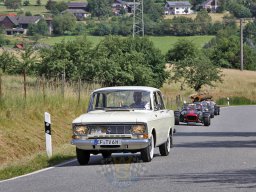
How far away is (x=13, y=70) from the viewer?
5231cm

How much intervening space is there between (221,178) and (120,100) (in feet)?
18.9

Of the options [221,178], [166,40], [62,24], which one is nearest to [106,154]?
[221,178]

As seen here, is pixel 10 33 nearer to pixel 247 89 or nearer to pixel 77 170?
pixel 247 89

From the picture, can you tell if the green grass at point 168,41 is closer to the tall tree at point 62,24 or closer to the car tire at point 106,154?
the tall tree at point 62,24

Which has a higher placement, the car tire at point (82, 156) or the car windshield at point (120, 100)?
the car windshield at point (120, 100)

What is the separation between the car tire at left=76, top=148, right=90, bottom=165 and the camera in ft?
65.1

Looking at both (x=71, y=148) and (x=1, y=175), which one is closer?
(x=1, y=175)

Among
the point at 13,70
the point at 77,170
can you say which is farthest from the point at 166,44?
the point at 77,170

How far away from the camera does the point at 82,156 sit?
1995cm

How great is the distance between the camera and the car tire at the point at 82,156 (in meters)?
19.9

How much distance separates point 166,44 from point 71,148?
397 ft

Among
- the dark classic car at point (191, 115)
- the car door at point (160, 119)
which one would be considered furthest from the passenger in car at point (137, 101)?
the dark classic car at point (191, 115)

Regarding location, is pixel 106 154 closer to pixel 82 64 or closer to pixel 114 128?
pixel 114 128

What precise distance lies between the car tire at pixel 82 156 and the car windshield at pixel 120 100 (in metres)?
1.58
